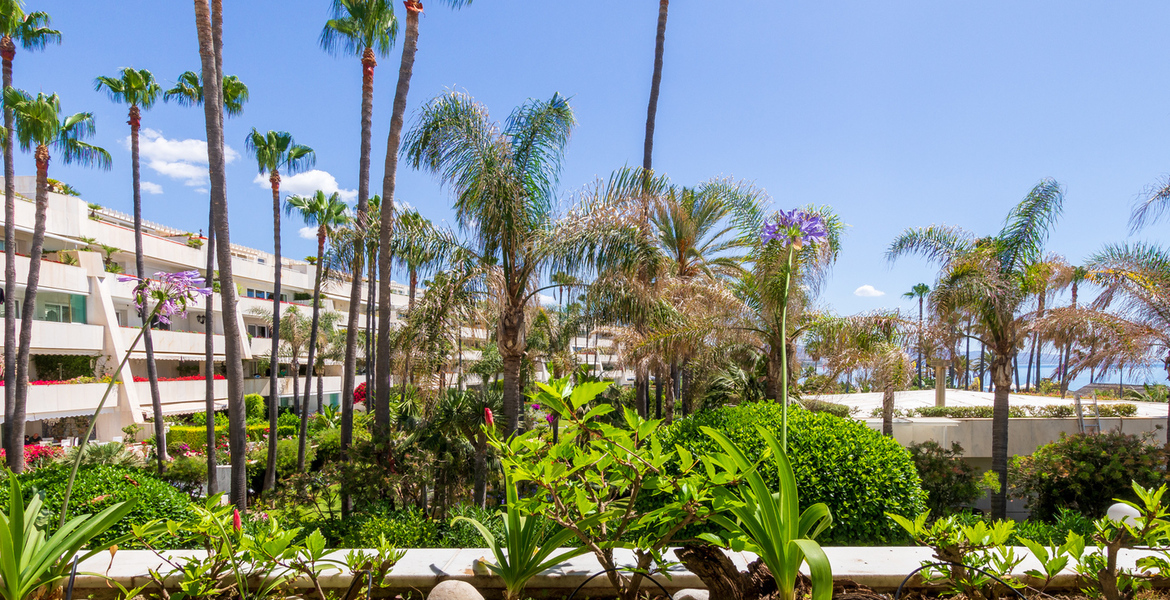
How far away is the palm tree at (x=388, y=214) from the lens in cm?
1055

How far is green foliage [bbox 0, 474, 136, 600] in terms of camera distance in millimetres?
2301

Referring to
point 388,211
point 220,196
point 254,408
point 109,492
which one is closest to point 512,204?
point 388,211

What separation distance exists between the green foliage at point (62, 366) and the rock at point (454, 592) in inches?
1058

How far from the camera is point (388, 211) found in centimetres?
1054

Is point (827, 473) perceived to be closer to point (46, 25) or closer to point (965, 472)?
point (965, 472)

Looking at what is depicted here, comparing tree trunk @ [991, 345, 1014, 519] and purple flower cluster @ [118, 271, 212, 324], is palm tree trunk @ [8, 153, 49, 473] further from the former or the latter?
tree trunk @ [991, 345, 1014, 519]

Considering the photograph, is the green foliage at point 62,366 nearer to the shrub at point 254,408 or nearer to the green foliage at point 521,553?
the shrub at point 254,408

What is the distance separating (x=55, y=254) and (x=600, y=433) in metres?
28.2

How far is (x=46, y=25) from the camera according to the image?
16172 mm

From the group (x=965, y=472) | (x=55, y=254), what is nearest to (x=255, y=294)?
(x=55, y=254)

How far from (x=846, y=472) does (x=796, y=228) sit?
2812 millimetres

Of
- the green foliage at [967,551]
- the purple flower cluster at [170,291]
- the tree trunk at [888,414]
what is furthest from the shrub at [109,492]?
the tree trunk at [888,414]

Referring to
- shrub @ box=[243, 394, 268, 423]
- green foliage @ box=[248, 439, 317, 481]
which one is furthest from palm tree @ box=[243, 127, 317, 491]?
shrub @ box=[243, 394, 268, 423]

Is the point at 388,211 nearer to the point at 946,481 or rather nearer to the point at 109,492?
the point at 109,492
